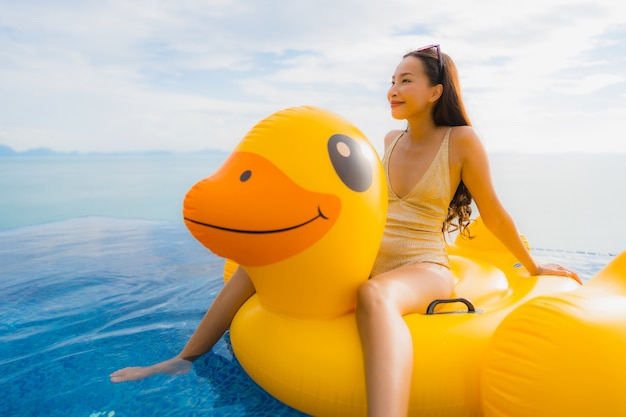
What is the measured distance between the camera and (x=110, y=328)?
2.20 metres

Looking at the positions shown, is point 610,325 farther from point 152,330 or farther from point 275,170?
point 152,330

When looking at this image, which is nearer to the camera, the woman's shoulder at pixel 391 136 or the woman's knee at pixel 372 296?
the woman's knee at pixel 372 296

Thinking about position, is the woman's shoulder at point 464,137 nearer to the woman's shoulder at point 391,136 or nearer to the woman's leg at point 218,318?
the woman's shoulder at point 391,136

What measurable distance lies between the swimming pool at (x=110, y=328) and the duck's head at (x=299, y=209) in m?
0.42

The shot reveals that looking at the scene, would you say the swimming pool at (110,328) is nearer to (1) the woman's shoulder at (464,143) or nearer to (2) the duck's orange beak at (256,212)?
(2) the duck's orange beak at (256,212)

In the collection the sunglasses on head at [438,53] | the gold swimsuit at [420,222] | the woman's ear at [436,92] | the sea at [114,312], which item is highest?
the sunglasses on head at [438,53]

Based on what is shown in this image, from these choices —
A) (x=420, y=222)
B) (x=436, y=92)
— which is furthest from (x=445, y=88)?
(x=420, y=222)

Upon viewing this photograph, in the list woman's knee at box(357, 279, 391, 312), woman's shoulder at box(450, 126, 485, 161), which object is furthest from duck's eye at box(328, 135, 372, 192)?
woman's shoulder at box(450, 126, 485, 161)

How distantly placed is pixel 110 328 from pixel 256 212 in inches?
47.4

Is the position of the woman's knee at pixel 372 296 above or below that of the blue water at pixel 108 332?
above

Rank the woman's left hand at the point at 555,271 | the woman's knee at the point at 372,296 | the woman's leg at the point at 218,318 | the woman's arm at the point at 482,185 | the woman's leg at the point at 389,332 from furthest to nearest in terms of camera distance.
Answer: the woman's left hand at the point at 555,271
the woman's leg at the point at 218,318
the woman's arm at the point at 482,185
the woman's knee at the point at 372,296
the woman's leg at the point at 389,332

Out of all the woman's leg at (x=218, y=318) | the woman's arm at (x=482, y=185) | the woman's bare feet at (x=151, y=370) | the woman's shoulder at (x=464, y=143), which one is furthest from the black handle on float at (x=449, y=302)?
the woman's bare feet at (x=151, y=370)

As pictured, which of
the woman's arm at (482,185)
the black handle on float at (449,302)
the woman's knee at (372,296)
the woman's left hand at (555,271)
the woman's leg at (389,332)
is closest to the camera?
the woman's leg at (389,332)

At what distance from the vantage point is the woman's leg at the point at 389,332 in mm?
1265
